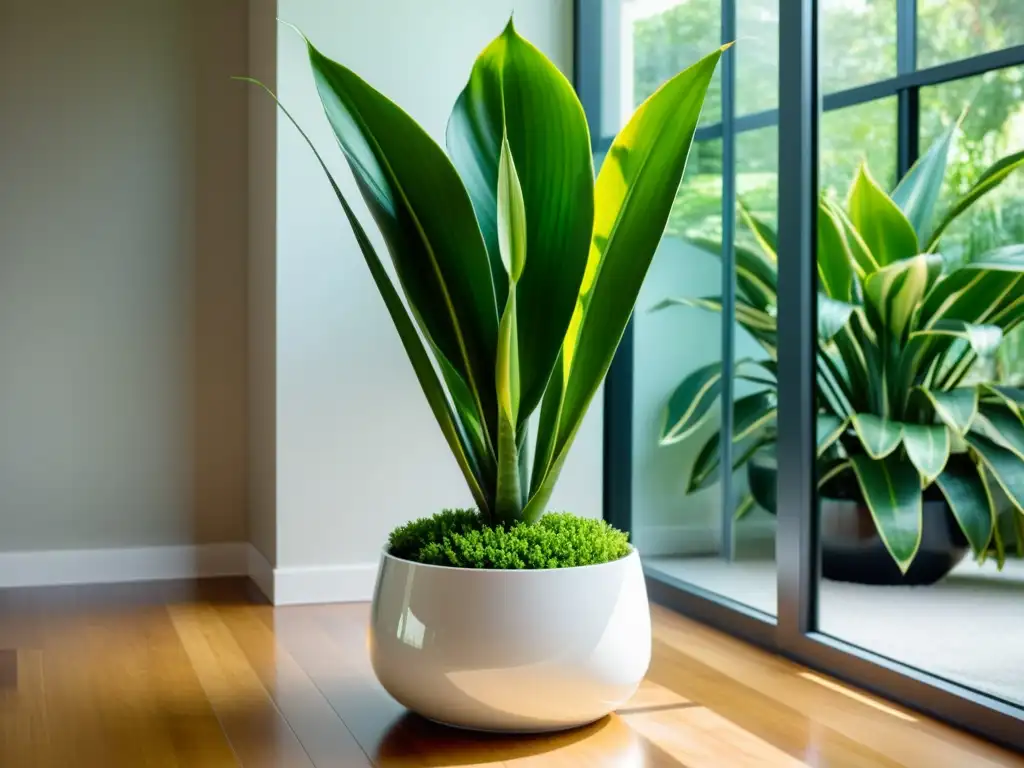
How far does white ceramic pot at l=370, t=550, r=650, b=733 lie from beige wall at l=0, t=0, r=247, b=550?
54.9 inches

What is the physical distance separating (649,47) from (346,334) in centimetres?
94

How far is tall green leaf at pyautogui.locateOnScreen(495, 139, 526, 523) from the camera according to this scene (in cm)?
157

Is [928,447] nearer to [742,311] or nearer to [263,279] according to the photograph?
[742,311]

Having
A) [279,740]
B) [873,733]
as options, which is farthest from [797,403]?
[279,740]

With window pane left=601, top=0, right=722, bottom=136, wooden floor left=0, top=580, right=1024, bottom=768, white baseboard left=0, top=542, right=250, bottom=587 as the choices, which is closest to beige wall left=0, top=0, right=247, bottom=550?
white baseboard left=0, top=542, right=250, bottom=587

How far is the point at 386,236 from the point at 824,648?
103 cm

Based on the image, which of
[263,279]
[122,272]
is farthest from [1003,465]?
[122,272]

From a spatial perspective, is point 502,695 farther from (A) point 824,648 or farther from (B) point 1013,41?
(B) point 1013,41

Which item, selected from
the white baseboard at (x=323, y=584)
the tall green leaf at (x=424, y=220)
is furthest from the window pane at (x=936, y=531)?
the white baseboard at (x=323, y=584)

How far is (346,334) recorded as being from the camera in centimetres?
274

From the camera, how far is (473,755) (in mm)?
1647

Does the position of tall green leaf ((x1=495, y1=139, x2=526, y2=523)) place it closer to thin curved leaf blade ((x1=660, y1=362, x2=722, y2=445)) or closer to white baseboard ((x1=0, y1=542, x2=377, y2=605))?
thin curved leaf blade ((x1=660, y1=362, x2=722, y2=445))

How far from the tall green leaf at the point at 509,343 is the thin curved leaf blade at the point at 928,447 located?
73 cm

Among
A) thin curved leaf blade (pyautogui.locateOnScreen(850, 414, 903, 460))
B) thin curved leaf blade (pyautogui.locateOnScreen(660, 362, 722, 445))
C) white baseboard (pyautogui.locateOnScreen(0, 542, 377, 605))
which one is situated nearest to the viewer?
thin curved leaf blade (pyautogui.locateOnScreen(850, 414, 903, 460))
